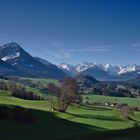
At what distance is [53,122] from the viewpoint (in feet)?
299

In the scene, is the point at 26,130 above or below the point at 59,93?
below

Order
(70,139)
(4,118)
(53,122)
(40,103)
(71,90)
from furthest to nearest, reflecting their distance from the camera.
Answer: (40,103), (71,90), (53,122), (4,118), (70,139)

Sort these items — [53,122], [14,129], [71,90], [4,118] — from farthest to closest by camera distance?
[71,90], [53,122], [4,118], [14,129]

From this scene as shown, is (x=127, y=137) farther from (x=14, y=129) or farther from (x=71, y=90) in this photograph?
(x=71, y=90)

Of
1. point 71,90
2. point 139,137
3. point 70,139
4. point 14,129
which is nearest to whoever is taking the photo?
point 70,139

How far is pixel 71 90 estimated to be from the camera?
429 ft

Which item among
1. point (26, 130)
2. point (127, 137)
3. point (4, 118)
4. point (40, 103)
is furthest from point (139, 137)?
point (40, 103)

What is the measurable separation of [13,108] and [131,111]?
66.9 metres

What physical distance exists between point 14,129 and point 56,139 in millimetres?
37598

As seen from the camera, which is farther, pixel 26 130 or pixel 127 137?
pixel 26 130

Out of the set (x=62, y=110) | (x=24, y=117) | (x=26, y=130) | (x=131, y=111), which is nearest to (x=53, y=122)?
A: (x=24, y=117)

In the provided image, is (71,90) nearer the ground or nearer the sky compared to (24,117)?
nearer the sky

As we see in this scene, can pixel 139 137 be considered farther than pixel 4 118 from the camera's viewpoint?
No

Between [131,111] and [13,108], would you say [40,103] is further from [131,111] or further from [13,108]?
[13,108]
